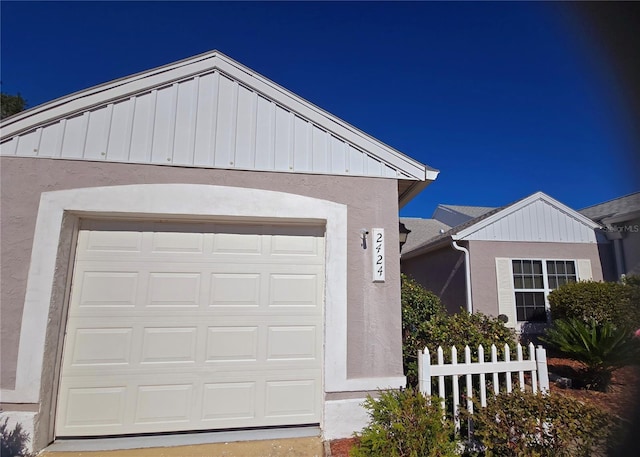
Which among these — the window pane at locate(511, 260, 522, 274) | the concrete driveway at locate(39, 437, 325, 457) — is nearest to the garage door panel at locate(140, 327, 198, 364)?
the concrete driveway at locate(39, 437, 325, 457)

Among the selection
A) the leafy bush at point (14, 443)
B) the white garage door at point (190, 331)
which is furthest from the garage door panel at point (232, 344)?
the leafy bush at point (14, 443)

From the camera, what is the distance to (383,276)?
419 centimetres

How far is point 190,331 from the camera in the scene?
4.01 m

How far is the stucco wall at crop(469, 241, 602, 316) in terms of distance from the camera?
29.1ft

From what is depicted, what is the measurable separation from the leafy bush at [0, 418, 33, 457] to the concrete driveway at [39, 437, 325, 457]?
18cm

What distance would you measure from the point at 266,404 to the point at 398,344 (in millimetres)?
1759

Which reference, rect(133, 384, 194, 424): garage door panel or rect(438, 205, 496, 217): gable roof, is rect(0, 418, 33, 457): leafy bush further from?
rect(438, 205, 496, 217): gable roof

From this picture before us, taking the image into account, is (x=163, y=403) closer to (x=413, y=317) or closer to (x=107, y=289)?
(x=107, y=289)

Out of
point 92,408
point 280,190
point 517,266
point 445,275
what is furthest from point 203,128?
point 517,266

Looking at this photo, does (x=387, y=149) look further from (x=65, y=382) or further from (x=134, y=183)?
(x=65, y=382)

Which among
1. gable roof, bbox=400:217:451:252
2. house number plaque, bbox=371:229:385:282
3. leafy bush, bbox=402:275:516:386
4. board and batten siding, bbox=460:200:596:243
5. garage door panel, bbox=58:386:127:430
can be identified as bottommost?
garage door panel, bbox=58:386:127:430

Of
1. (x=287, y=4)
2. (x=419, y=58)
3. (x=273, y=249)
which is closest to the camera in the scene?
(x=273, y=249)

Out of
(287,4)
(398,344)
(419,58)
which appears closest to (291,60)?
(287,4)

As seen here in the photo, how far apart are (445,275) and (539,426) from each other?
7.68 m
